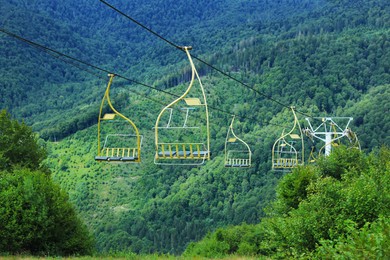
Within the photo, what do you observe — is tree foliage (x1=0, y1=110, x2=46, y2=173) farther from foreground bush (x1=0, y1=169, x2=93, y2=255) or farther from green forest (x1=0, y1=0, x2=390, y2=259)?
foreground bush (x1=0, y1=169, x2=93, y2=255)

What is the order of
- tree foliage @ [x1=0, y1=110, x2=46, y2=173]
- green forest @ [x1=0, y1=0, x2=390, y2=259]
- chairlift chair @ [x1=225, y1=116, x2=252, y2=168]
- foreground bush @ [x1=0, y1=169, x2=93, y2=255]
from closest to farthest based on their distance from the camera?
green forest @ [x1=0, y1=0, x2=390, y2=259], foreground bush @ [x1=0, y1=169, x2=93, y2=255], chairlift chair @ [x1=225, y1=116, x2=252, y2=168], tree foliage @ [x1=0, y1=110, x2=46, y2=173]

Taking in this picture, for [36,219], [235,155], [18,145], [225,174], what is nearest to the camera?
[36,219]

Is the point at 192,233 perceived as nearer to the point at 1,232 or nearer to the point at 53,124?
the point at 53,124

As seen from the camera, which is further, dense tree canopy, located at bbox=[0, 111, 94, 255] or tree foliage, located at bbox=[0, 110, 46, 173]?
tree foliage, located at bbox=[0, 110, 46, 173]

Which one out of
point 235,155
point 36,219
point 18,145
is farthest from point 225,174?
point 36,219

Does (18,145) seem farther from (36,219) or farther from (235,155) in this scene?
(235,155)

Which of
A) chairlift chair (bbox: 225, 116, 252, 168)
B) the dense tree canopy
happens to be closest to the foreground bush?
the dense tree canopy

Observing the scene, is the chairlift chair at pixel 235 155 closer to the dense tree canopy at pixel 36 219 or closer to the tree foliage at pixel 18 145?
the dense tree canopy at pixel 36 219

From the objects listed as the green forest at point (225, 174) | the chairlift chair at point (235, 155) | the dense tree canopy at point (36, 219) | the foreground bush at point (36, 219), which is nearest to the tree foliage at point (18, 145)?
the green forest at point (225, 174)

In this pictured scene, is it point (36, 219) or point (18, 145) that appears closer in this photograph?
point (36, 219)

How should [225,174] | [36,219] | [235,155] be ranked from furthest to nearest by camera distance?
[235,155]
[225,174]
[36,219]

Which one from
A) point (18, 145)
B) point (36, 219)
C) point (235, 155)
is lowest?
point (36, 219)

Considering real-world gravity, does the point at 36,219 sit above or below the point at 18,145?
below

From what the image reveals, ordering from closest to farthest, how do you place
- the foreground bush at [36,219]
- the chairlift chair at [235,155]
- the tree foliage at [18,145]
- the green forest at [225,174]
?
1. the green forest at [225,174]
2. the foreground bush at [36,219]
3. the chairlift chair at [235,155]
4. the tree foliage at [18,145]
